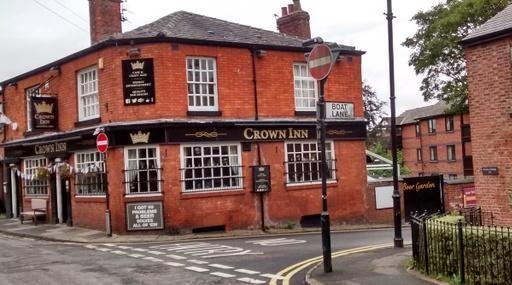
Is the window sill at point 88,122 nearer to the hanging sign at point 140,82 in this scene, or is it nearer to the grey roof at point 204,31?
the hanging sign at point 140,82

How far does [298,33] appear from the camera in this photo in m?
26.0

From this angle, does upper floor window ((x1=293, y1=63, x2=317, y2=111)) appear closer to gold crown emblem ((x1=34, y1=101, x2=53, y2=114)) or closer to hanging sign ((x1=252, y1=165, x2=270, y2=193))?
hanging sign ((x1=252, y1=165, x2=270, y2=193))

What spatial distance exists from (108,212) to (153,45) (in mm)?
5580

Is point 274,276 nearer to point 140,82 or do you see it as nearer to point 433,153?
point 140,82

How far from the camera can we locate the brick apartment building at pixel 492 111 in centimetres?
1327

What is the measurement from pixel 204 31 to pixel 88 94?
15.4 feet

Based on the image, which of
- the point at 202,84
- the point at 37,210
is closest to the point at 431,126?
the point at 202,84

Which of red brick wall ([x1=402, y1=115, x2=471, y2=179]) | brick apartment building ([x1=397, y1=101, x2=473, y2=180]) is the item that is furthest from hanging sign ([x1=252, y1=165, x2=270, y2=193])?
red brick wall ([x1=402, y1=115, x2=471, y2=179])

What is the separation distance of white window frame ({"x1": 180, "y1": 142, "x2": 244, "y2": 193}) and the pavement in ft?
5.09

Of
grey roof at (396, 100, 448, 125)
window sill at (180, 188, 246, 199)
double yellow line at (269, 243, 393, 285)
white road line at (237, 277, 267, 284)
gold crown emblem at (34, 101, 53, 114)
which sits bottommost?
double yellow line at (269, 243, 393, 285)

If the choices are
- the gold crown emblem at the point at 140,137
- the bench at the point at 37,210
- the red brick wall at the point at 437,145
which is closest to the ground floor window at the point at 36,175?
the bench at the point at 37,210

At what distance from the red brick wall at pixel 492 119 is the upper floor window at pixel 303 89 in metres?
8.40

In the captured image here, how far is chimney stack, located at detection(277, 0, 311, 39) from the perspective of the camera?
85.1ft

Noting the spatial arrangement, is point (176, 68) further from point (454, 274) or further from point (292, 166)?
point (454, 274)
